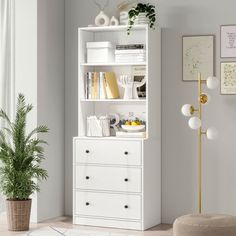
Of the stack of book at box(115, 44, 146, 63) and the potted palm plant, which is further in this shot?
the stack of book at box(115, 44, 146, 63)

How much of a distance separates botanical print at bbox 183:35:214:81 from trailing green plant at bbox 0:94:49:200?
1.45 meters

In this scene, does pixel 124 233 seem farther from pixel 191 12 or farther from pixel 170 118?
pixel 191 12

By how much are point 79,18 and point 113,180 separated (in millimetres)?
1718

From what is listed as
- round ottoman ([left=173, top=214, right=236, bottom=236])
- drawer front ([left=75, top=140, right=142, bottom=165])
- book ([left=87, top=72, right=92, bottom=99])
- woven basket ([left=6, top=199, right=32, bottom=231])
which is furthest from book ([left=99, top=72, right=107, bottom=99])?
round ottoman ([left=173, top=214, right=236, bottom=236])

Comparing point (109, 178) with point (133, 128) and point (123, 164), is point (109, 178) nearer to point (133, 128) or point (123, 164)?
point (123, 164)

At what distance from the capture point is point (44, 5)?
6309 millimetres

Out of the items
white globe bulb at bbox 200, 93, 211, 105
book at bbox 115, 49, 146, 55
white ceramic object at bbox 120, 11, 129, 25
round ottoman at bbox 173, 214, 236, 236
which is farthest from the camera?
white ceramic object at bbox 120, 11, 129, 25

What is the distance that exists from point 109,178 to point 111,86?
881 millimetres

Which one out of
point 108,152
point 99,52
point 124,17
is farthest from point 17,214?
point 124,17

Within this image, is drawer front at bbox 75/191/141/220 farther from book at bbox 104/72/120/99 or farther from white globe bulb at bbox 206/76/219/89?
white globe bulb at bbox 206/76/219/89

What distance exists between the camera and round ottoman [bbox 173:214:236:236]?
4.61 metres

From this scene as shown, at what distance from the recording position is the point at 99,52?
622 cm

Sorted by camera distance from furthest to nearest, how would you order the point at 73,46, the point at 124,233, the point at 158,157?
the point at 73,46
the point at 158,157
the point at 124,233

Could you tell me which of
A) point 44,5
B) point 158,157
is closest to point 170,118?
point 158,157
